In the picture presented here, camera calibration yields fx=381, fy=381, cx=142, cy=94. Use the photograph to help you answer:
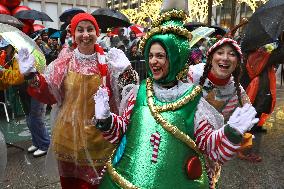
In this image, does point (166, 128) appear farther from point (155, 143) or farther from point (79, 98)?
point (79, 98)

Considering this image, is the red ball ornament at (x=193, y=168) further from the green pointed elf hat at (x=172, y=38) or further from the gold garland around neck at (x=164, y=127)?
the green pointed elf hat at (x=172, y=38)

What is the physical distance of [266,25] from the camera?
4457mm

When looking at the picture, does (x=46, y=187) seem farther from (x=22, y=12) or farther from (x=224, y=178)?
(x=22, y=12)

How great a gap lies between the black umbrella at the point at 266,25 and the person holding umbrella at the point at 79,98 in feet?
7.18

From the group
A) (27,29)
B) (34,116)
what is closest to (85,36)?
(34,116)

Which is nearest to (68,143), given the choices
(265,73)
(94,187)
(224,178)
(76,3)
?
(94,187)

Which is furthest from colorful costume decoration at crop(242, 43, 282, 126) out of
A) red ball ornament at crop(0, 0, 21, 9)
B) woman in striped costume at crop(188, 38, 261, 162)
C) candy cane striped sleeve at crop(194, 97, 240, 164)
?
red ball ornament at crop(0, 0, 21, 9)

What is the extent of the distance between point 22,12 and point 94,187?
7.50 meters

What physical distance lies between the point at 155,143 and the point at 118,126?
0.27m

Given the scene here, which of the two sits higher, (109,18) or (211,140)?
(109,18)

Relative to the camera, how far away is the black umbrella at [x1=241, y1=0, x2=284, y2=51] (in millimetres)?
4366

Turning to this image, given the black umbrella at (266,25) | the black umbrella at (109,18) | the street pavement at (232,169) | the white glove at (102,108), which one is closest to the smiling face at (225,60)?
the white glove at (102,108)

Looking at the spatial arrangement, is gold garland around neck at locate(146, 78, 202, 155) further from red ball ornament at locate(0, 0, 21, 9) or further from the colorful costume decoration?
red ball ornament at locate(0, 0, 21, 9)

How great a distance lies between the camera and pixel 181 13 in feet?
7.51
